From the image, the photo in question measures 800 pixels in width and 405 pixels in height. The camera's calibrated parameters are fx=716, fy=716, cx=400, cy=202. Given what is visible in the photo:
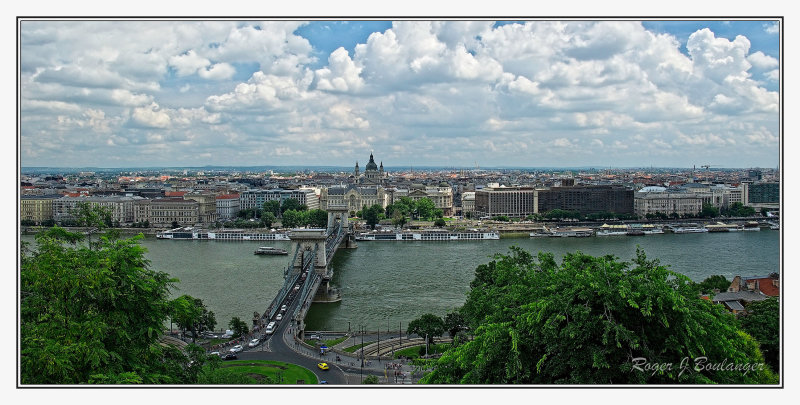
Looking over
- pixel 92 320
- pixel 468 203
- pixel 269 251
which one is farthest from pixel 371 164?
Result: pixel 92 320

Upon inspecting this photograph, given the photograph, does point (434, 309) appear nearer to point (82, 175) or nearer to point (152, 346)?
point (152, 346)

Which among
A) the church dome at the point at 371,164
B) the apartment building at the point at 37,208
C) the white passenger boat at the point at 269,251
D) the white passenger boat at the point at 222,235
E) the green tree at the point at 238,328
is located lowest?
the green tree at the point at 238,328

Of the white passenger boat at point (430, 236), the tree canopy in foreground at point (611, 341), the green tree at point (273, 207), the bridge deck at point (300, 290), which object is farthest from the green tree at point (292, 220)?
the tree canopy in foreground at point (611, 341)

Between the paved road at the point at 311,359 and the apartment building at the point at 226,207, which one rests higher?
the apartment building at the point at 226,207

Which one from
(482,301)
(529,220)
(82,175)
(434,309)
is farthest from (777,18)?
(82,175)

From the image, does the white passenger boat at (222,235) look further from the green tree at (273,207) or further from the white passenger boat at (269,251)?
the green tree at (273,207)

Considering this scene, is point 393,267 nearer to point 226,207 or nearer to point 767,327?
point 767,327
